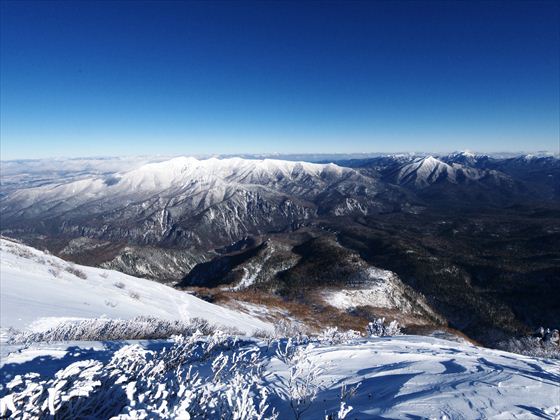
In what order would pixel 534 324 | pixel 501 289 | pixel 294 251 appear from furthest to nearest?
pixel 294 251
pixel 501 289
pixel 534 324

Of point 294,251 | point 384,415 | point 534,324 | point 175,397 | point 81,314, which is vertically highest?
point 175,397

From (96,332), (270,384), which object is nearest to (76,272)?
(96,332)

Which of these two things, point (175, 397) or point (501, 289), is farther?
point (501, 289)

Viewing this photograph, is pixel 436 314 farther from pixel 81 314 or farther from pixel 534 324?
pixel 81 314

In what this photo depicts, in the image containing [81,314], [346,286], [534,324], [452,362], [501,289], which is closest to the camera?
[452,362]

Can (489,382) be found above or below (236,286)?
above

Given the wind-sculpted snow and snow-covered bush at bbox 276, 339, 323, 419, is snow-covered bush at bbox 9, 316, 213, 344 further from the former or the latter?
snow-covered bush at bbox 276, 339, 323, 419

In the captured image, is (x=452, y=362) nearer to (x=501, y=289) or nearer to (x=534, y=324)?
(x=534, y=324)

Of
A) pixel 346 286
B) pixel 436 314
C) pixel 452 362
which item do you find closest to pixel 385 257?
pixel 436 314
